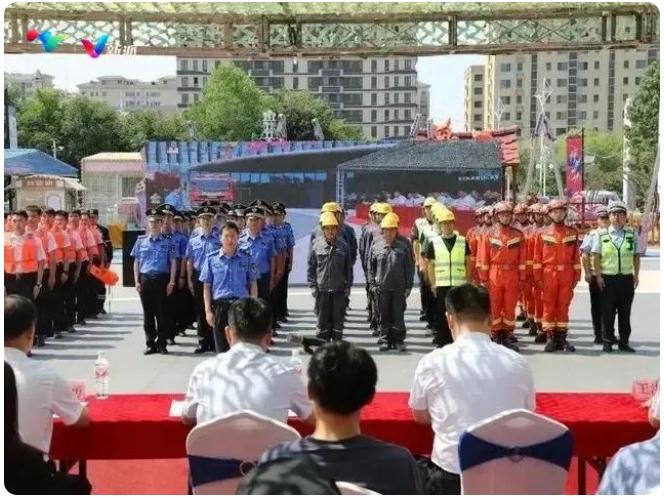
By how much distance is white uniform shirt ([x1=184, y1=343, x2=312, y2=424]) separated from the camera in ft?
10.00

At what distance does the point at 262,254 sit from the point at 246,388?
5878mm

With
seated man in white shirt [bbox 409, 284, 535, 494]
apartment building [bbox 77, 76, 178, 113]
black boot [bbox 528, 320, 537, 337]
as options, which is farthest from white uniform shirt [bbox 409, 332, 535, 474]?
apartment building [bbox 77, 76, 178, 113]

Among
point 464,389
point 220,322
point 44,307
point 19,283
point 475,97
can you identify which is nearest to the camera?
point 464,389

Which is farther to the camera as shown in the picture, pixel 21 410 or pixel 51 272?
pixel 51 272

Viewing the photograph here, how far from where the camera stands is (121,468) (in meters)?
4.40

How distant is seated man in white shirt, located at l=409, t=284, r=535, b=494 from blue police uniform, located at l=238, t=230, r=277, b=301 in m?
5.63

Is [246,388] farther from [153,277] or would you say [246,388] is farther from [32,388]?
[153,277]

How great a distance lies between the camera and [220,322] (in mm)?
6648

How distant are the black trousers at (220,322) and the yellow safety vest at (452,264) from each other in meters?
1.96

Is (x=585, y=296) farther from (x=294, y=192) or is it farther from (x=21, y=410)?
(x=21, y=410)

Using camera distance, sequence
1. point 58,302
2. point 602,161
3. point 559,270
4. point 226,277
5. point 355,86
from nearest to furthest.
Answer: point 226,277 → point 559,270 → point 58,302 → point 602,161 → point 355,86

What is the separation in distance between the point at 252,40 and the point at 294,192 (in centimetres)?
508

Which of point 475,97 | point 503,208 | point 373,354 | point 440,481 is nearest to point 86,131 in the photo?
point 373,354

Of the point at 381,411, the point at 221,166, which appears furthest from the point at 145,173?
the point at 381,411
